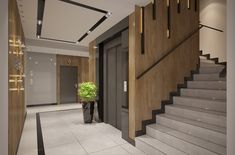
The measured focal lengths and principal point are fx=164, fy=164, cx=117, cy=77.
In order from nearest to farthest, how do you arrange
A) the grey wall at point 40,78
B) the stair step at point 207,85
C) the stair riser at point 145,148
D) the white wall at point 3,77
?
1. the white wall at point 3,77
2. the stair riser at point 145,148
3. the stair step at point 207,85
4. the grey wall at point 40,78

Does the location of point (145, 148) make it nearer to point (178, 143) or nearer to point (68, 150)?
point (178, 143)

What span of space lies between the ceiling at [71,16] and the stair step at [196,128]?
264 cm

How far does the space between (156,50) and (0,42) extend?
3.14 metres

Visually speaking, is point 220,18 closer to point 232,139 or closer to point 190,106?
point 190,106

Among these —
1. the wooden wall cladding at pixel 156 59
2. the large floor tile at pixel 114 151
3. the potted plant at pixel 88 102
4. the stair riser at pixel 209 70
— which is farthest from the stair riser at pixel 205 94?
the potted plant at pixel 88 102

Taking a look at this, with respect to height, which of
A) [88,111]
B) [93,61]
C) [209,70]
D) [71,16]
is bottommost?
[88,111]

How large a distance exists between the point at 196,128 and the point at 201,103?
2.52 ft

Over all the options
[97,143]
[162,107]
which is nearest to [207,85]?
[162,107]

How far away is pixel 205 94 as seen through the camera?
384cm

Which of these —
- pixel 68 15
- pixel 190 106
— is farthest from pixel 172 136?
pixel 68 15

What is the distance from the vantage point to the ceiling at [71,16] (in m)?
3.64

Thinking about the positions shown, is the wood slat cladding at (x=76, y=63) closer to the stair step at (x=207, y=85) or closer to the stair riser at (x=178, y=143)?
the stair step at (x=207, y=85)

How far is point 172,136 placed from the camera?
3074 mm

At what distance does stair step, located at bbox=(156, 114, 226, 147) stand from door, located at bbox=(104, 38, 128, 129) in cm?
170
